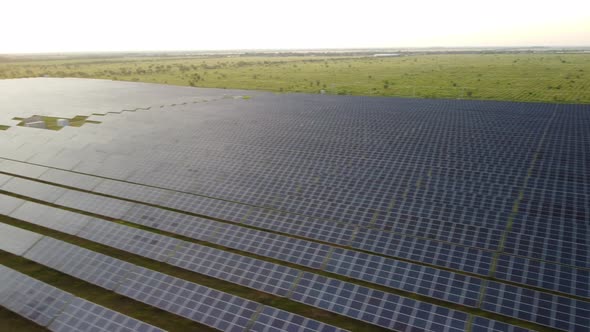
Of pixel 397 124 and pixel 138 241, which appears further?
pixel 397 124

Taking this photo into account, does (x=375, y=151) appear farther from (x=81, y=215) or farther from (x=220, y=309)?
(x=81, y=215)

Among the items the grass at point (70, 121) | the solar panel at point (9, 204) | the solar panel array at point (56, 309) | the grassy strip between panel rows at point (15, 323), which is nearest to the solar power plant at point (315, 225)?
the solar panel array at point (56, 309)

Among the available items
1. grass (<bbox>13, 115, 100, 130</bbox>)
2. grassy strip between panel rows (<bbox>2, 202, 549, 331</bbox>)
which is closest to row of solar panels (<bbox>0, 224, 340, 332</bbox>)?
grassy strip between panel rows (<bbox>2, 202, 549, 331</bbox>)

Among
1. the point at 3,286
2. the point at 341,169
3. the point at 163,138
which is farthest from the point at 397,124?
the point at 3,286

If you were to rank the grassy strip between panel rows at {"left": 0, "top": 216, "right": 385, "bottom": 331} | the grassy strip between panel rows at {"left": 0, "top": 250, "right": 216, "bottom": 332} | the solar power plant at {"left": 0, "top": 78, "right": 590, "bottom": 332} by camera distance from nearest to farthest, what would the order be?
the grassy strip between panel rows at {"left": 0, "top": 216, "right": 385, "bottom": 331}
the solar power plant at {"left": 0, "top": 78, "right": 590, "bottom": 332}
the grassy strip between panel rows at {"left": 0, "top": 250, "right": 216, "bottom": 332}

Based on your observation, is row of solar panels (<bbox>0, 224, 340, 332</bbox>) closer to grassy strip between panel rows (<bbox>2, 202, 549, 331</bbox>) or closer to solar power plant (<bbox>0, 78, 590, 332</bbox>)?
solar power plant (<bbox>0, 78, 590, 332</bbox>)

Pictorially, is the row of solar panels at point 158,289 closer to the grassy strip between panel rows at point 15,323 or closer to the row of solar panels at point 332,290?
the row of solar panels at point 332,290

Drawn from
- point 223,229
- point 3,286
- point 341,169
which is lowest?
point 3,286
